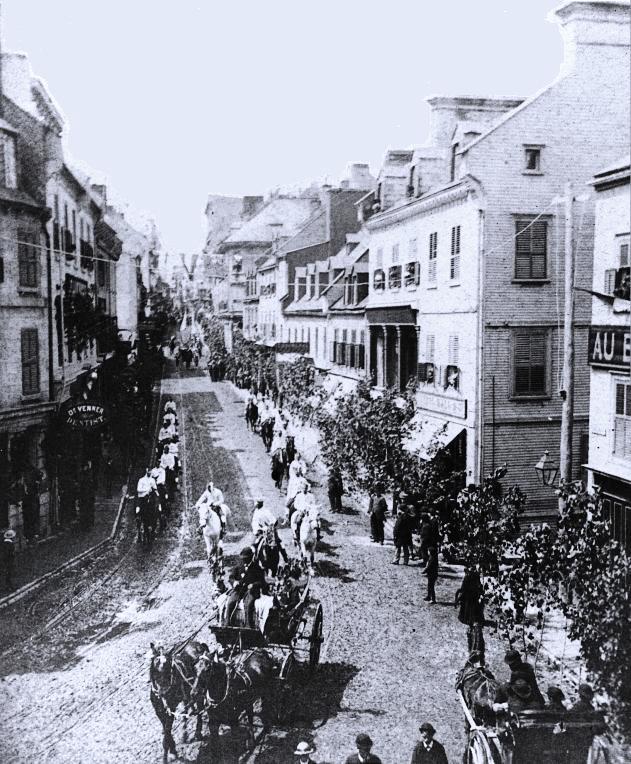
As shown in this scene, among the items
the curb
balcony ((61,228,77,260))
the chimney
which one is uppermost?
the chimney

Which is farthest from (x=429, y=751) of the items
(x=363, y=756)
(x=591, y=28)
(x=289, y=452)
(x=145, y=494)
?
(x=289, y=452)

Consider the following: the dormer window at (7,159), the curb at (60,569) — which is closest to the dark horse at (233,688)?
the curb at (60,569)

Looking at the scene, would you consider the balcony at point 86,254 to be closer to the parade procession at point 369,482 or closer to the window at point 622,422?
the parade procession at point 369,482

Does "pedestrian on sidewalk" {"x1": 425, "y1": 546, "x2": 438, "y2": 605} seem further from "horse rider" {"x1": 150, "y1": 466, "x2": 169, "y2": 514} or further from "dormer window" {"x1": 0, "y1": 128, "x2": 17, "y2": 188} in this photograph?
"dormer window" {"x1": 0, "y1": 128, "x2": 17, "y2": 188}

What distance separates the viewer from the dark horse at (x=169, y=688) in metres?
9.95

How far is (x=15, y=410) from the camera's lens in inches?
797

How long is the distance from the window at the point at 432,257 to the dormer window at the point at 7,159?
12060 millimetres

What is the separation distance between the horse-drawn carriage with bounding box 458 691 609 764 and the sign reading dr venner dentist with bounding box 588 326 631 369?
778cm

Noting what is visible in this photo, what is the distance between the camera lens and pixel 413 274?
85.0 ft

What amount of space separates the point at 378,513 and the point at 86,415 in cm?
763

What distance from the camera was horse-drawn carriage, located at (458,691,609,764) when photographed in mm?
8820

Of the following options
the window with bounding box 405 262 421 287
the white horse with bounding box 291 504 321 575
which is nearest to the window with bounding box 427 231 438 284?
the window with bounding box 405 262 421 287

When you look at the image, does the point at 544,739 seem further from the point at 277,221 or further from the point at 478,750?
the point at 277,221

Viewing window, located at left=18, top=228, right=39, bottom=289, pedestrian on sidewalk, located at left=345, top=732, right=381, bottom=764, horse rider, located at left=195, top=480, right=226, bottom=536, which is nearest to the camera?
pedestrian on sidewalk, located at left=345, top=732, right=381, bottom=764
